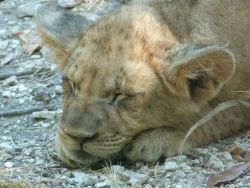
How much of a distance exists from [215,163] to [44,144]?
113cm

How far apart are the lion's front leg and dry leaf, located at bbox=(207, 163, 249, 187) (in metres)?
0.39

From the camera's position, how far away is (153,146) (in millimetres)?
4652

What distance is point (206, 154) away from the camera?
4660mm

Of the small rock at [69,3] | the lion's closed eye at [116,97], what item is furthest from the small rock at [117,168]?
the small rock at [69,3]

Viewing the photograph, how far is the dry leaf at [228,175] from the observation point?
426 cm

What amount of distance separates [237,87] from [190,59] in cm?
57

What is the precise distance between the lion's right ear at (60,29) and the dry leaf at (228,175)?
1.12 metres

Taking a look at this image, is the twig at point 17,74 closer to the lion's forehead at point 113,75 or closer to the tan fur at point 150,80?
the tan fur at point 150,80

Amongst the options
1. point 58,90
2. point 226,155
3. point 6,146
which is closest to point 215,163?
point 226,155

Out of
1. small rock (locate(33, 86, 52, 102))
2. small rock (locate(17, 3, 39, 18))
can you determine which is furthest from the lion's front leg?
small rock (locate(17, 3, 39, 18))

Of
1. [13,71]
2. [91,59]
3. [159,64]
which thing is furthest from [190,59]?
[13,71]

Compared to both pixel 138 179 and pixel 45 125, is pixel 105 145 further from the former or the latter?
pixel 45 125

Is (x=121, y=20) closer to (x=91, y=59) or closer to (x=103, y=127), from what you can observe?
(x=91, y=59)

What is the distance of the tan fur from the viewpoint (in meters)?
4.45
